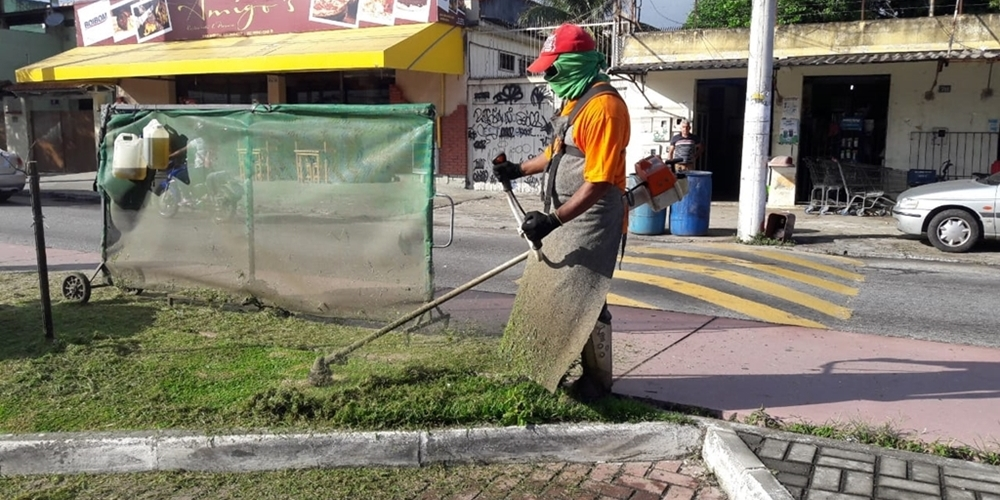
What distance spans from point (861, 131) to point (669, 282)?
10.4m

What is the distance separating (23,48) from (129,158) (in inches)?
944

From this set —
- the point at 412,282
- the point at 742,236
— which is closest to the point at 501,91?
the point at 742,236

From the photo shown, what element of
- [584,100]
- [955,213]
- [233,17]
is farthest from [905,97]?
[233,17]

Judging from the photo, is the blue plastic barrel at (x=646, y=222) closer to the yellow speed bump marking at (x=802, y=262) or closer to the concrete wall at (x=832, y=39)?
the yellow speed bump marking at (x=802, y=262)

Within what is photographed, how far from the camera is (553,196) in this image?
14.3 feet

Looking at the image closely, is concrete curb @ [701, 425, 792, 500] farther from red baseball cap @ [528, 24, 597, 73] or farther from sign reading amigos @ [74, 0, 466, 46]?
sign reading amigos @ [74, 0, 466, 46]

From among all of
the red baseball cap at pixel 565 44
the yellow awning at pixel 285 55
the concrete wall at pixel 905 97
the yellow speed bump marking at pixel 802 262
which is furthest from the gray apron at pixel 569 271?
the concrete wall at pixel 905 97

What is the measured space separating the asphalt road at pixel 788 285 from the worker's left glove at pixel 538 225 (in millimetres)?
3679

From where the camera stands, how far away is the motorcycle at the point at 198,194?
644 cm

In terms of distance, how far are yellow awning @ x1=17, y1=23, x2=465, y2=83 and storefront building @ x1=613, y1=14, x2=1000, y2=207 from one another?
4.11 metres

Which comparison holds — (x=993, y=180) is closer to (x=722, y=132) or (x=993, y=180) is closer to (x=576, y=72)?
(x=722, y=132)

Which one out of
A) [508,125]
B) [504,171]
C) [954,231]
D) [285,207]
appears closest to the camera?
[504,171]

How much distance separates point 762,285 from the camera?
841cm

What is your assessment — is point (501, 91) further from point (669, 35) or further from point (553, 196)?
point (553, 196)
